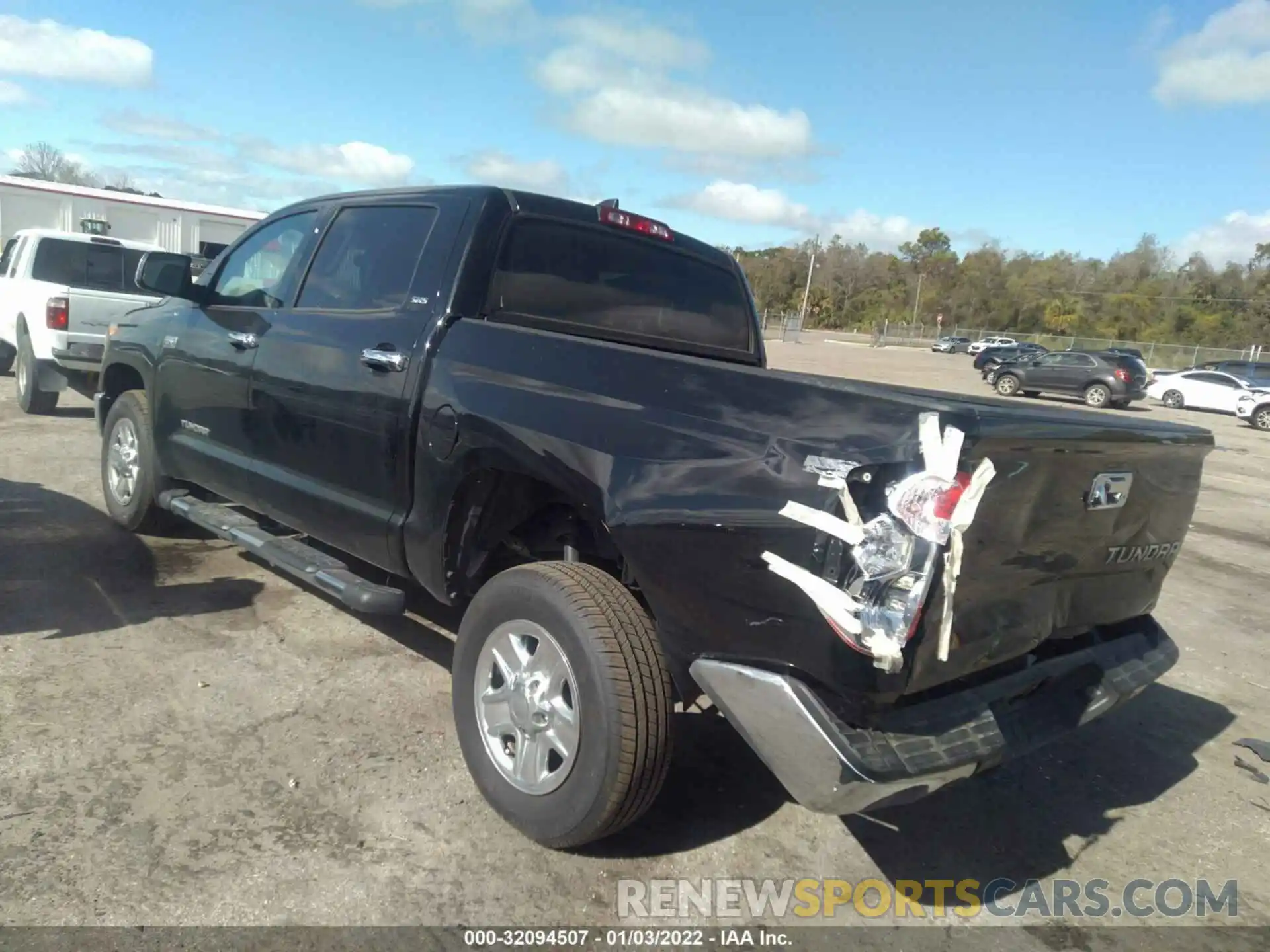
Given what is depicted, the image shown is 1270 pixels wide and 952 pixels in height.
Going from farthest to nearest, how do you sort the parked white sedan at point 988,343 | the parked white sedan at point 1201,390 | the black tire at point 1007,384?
the parked white sedan at point 988,343, the black tire at point 1007,384, the parked white sedan at point 1201,390

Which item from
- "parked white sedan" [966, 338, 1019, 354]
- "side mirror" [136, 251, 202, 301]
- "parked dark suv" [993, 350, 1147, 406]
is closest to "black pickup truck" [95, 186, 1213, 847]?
"side mirror" [136, 251, 202, 301]

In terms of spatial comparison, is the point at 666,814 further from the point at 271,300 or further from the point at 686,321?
the point at 271,300

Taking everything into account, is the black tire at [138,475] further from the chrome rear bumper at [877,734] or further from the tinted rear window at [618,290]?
the chrome rear bumper at [877,734]

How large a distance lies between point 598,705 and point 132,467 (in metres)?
4.23

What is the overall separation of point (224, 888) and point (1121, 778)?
3.35 m

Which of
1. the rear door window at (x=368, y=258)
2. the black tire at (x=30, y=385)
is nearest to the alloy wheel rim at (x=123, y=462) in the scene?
the rear door window at (x=368, y=258)

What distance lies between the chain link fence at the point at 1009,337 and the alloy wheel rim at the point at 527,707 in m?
33.1

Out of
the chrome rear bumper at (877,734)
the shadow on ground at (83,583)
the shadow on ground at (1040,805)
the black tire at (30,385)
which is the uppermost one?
the chrome rear bumper at (877,734)

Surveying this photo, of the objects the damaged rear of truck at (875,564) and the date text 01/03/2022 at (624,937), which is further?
the date text 01/03/2022 at (624,937)

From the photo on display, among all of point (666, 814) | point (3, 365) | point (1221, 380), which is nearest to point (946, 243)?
point (1221, 380)

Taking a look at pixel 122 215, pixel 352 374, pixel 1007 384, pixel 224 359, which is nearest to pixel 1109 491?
pixel 352 374

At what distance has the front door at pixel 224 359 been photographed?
457 centimetres

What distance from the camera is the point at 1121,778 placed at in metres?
3.97

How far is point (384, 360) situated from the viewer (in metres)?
3.68
